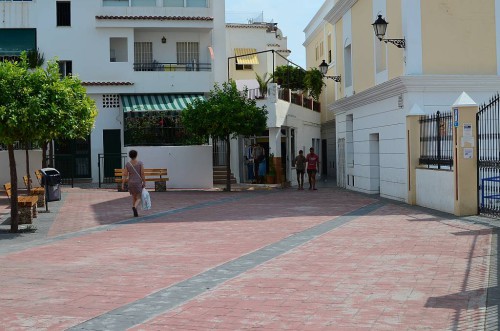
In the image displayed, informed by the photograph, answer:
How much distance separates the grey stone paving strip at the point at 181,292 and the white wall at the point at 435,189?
5.32 meters

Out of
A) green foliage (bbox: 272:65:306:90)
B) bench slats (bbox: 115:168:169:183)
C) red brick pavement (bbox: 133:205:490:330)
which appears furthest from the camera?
green foliage (bbox: 272:65:306:90)

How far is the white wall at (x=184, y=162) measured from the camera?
30.7 metres

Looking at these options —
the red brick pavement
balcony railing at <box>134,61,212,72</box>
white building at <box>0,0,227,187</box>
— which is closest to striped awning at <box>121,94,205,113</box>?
white building at <box>0,0,227,187</box>

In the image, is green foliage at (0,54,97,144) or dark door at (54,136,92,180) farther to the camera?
dark door at (54,136,92,180)

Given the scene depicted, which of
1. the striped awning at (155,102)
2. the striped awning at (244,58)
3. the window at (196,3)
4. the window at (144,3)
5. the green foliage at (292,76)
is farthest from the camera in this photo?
the striped awning at (244,58)

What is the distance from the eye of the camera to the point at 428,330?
6379mm

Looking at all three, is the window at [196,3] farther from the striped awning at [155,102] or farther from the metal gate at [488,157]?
the metal gate at [488,157]

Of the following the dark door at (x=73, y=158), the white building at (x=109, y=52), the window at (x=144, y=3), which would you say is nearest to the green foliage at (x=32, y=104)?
the white building at (x=109, y=52)

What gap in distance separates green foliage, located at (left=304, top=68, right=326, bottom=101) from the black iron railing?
22599 mm

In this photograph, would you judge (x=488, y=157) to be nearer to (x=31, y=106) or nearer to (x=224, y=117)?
(x=31, y=106)

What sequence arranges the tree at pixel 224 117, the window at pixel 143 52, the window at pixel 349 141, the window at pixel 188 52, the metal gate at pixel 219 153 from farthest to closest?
the window at pixel 188 52 < the window at pixel 143 52 < the metal gate at pixel 219 153 < the window at pixel 349 141 < the tree at pixel 224 117

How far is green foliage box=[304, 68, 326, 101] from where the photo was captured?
41.4m

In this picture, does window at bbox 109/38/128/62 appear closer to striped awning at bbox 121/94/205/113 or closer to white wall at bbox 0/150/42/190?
striped awning at bbox 121/94/205/113

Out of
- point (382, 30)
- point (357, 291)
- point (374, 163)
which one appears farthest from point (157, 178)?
point (357, 291)
